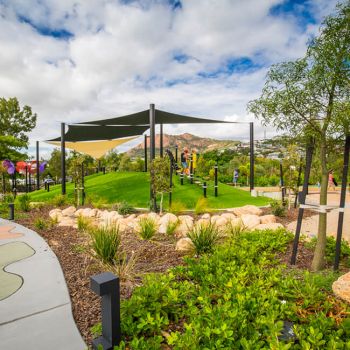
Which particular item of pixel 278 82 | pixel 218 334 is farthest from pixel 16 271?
pixel 278 82

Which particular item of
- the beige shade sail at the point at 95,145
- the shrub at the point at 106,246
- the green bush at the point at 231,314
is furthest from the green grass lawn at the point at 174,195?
the green bush at the point at 231,314

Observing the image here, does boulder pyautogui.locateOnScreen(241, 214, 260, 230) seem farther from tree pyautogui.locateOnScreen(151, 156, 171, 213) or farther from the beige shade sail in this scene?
the beige shade sail

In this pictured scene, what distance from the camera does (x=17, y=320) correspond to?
76.7 inches

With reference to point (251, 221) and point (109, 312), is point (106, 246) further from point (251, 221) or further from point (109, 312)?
point (251, 221)

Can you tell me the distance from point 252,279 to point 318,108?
1858mm

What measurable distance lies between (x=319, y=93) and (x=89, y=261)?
315cm

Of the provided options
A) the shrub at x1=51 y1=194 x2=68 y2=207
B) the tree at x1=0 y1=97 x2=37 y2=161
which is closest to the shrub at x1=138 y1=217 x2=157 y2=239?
the shrub at x1=51 y1=194 x2=68 y2=207

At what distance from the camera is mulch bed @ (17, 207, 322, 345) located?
213 centimetres

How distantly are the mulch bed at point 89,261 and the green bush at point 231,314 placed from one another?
34cm

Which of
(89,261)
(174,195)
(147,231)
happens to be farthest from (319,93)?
(174,195)

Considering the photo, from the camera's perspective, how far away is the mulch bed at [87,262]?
210 cm

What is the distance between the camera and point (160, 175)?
22.9ft

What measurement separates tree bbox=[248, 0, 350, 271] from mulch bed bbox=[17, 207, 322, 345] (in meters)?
1.48

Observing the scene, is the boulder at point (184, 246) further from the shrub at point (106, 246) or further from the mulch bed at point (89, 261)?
the shrub at point (106, 246)
